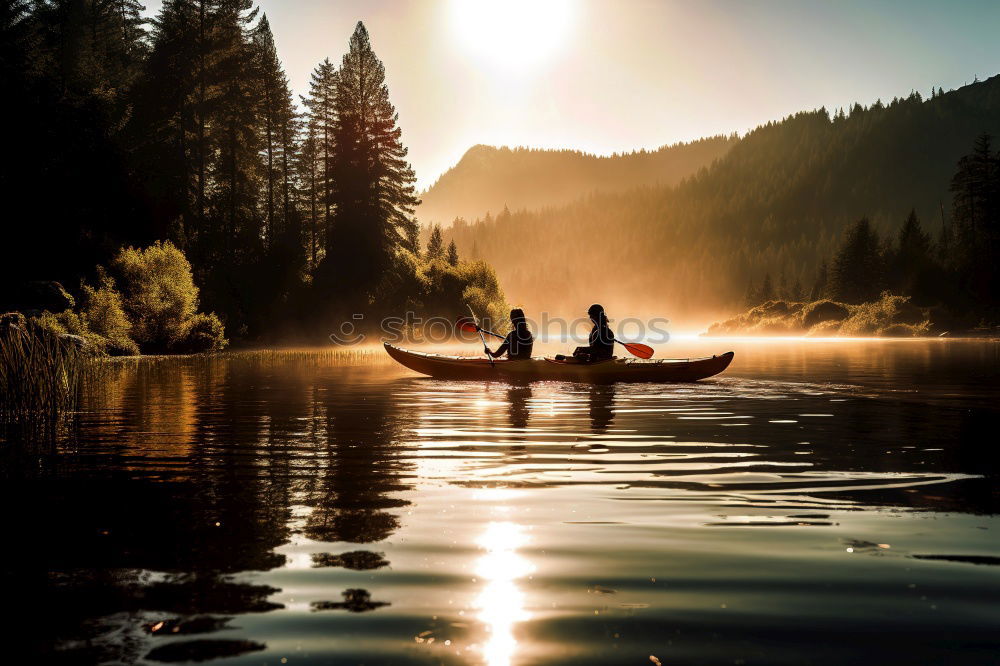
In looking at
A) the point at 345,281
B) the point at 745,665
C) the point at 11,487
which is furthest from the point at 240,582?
the point at 345,281

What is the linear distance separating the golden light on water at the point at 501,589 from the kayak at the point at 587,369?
664 inches

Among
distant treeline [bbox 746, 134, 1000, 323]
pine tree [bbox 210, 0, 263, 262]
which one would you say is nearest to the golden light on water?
pine tree [bbox 210, 0, 263, 262]

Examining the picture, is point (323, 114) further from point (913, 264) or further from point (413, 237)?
point (913, 264)

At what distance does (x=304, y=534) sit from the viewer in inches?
272

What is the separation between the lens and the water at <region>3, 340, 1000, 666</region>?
457 cm

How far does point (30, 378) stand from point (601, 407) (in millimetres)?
12273

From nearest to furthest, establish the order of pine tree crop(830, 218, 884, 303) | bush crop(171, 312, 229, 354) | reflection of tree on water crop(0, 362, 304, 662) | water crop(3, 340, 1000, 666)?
water crop(3, 340, 1000, 666), reflection of tree on water crop(0, 362, 304, 662), bush crop(171, 312, 229, 354), pine tree crop(830, 218, 884, 303)

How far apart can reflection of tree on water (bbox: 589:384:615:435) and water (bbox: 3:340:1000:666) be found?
59cm

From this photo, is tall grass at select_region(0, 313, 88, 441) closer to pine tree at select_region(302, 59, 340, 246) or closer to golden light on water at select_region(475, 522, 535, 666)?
golden light on water at select_region(475, 522, 535, 666)

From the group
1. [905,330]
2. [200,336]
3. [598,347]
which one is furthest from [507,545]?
[905,330]

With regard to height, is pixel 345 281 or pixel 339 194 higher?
pixel 339 194

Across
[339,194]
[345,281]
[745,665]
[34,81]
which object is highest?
[34,81]

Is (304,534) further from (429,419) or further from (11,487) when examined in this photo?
(429,419)

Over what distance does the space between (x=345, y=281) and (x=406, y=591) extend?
62206 mm
